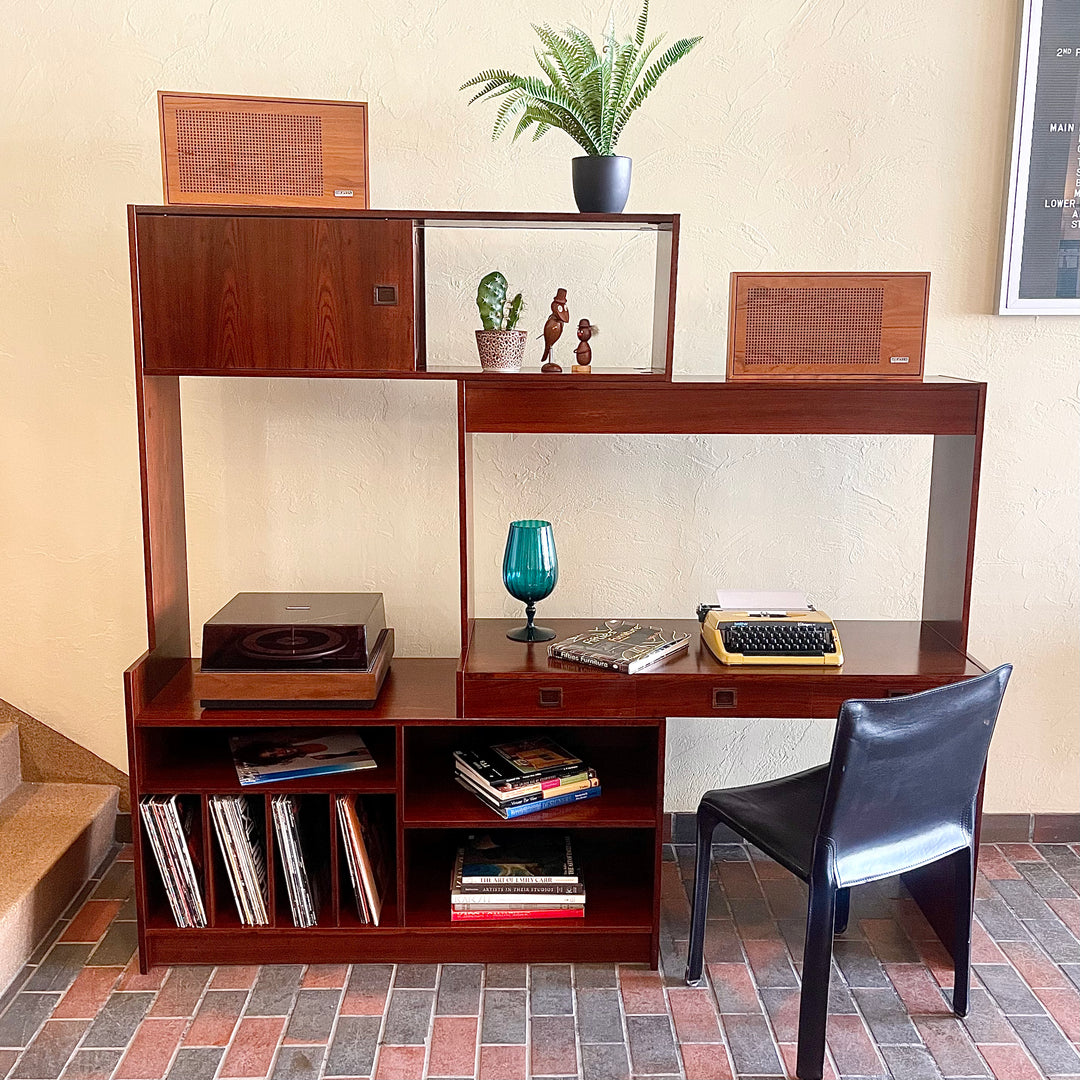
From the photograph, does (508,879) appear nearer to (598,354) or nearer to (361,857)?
(361,857)

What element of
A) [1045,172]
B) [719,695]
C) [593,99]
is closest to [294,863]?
[719,695]

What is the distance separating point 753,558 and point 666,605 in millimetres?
263

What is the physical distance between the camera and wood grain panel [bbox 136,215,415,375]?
2.26m

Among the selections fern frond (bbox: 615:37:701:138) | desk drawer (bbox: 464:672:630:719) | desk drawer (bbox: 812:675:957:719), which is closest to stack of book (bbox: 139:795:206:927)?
desk drawer (bbox: 464:672:630:719)

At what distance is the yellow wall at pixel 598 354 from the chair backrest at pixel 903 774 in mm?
867

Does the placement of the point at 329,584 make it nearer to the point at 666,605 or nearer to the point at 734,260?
the point at 666,605

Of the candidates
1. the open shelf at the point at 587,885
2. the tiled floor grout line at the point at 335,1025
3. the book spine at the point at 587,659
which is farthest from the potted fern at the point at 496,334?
the tiled floor grout line at the point at 335,1025

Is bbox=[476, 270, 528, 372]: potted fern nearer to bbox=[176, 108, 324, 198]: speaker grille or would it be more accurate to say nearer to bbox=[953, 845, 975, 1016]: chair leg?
bbox=[176, 108, 324, 198]: speaker grille

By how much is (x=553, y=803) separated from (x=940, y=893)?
3.08 ft

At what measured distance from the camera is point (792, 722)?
117 inches

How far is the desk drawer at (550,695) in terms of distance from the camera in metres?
2.32

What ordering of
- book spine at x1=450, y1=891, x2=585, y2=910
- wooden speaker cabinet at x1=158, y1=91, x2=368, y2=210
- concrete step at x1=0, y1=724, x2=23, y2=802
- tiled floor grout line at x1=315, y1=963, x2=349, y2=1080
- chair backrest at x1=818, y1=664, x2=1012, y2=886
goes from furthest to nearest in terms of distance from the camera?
1. concrete step at x1=0, y1=724, x2=23, y2=802
2. book spine at x1=450, y1=891, x2=585, y2=910
3. wooden speaker cabinet at x1=158, y1=91, x2=368, y2=210
4. tiled floor grout line at x1=315, y1=963, x2=349, y2=1080
5. chair backrest at x1=818, y1=664, x2=1012, y2=886

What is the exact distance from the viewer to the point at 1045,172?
2.69 metres

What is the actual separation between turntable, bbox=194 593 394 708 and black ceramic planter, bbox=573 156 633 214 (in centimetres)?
104
